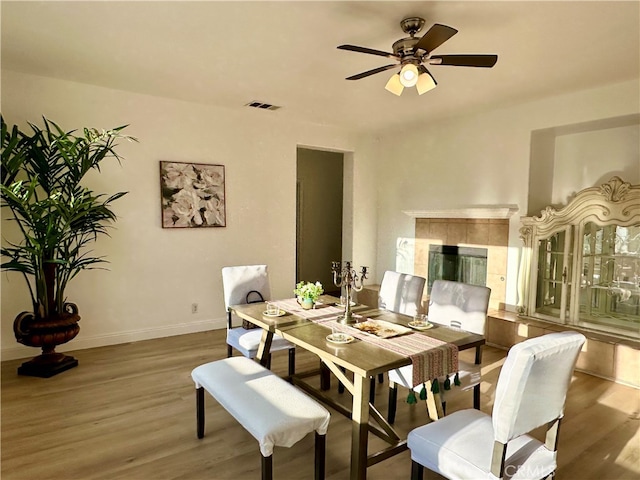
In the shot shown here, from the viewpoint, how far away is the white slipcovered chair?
260 cm

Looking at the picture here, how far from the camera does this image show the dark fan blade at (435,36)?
2.20 meters

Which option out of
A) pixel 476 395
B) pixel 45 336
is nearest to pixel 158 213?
pixel 45 336

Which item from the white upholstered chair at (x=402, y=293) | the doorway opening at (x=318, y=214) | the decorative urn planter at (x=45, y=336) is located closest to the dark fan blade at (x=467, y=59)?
the white upholstered chair at (x=402, y=293)

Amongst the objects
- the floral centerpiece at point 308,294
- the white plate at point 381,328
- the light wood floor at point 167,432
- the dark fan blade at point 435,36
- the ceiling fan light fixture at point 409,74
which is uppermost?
the dark fan blade at point 435,36

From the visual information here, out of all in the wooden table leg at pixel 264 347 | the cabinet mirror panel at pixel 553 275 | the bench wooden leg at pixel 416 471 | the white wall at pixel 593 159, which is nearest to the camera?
the bench wooden leg at pixel 416 471

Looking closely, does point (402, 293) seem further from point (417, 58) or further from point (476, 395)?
point (417, 58)

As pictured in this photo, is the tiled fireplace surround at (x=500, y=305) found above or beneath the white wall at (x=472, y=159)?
beneath

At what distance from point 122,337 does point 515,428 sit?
160 inches

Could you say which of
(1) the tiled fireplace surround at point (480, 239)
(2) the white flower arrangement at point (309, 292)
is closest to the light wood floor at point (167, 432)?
(2) the white flower arrangement at point (309, 292)

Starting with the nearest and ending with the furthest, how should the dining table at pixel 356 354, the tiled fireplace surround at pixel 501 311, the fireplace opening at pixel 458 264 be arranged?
the dining table at pixel 356 354 → the tiled fireplace surround at pixel 501 311 → the fireplace opening at pixel 458 264

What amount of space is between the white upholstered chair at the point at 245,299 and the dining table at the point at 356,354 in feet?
0.56

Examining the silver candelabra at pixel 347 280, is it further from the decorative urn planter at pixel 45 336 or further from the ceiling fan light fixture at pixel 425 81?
the decorative urn planter at pixel 45 336

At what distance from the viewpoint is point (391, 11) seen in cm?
256

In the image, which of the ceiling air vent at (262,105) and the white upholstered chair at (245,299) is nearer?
the white upholstered chair at (245,299)
